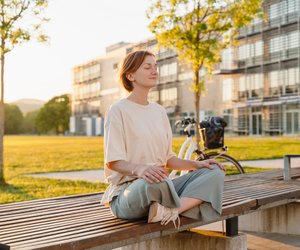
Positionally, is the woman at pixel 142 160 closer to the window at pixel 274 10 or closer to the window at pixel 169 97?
the window at pixel 274 10

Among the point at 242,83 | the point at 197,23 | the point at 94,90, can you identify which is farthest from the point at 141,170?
the point at 94,90

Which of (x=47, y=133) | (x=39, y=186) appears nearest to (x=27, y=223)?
(x=39, y=186)

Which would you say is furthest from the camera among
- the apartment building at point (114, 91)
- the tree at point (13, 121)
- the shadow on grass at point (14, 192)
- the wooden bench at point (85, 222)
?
the tree at point (13, 121)

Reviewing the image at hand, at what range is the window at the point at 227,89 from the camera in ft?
175

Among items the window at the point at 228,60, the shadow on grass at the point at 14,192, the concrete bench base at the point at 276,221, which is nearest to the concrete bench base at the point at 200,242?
the concrete bench base at the point at 276,221

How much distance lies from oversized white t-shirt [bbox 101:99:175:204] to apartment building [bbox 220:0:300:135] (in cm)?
4211

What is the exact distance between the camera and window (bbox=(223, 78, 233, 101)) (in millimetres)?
53312

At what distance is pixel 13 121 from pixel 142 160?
14007 cm

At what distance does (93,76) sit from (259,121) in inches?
1830

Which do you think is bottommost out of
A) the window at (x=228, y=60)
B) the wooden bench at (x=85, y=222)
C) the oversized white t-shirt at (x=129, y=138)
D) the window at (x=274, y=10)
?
the wooden bench at (x=85, y=222)

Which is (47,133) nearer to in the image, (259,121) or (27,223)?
(259,121)

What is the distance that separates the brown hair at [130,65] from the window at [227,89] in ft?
164

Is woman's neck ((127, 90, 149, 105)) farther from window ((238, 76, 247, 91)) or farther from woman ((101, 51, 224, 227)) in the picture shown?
window ((238, 76, 247, 91))

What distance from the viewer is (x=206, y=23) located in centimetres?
1822
